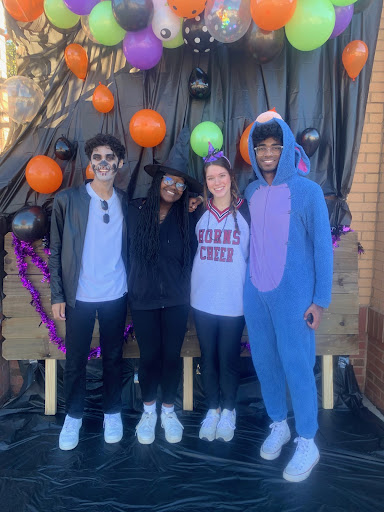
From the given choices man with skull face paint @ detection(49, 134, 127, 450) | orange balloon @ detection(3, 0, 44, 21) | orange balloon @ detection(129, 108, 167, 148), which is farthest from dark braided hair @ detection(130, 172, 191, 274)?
orange balloon @ detection(3, 0, 44, 21)

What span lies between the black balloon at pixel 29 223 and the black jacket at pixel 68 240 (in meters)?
0.39

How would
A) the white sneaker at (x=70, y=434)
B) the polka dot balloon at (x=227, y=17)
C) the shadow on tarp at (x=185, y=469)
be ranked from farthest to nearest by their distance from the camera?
the white sneaker at (x=70, y=434) < the polka dot balloon at (x=227, y=17) < the shadow on tarp at (x=185, y=469)

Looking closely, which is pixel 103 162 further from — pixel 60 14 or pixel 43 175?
pixel 60 14

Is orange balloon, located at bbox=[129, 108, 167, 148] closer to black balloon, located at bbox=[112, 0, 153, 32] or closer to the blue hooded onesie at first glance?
black balloon, located at bbox=[112, 0, 153, 32]

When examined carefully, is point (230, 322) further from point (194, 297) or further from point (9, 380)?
point (9, 380)

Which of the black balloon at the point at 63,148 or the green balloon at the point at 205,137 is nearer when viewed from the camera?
the green balloon at the point at 205,137

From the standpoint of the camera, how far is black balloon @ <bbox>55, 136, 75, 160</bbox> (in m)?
2.94

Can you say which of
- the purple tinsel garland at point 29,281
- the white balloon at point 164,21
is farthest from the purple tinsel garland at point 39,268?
the white balloon at point 164,21

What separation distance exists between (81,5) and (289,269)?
→ 2.33m

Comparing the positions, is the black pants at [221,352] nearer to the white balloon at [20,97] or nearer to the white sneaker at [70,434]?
the white sneaker at [70,434]

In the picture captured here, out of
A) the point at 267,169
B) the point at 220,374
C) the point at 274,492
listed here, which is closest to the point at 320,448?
the point at 274,492

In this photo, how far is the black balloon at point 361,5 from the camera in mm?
2654

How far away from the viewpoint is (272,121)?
2.30 meters

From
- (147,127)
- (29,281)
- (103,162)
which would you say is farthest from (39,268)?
(147,127)
